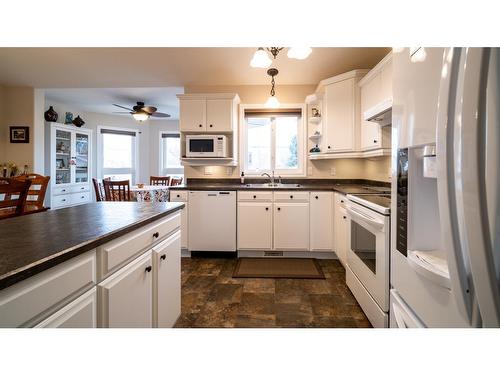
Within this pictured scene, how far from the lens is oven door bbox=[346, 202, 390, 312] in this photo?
154cm

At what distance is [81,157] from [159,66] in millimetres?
3667

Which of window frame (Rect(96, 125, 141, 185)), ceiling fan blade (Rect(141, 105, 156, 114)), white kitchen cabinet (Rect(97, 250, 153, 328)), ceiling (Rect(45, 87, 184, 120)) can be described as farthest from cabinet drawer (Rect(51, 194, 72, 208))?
white kitchen cabinet (Rect(97, 250, 153, 328))

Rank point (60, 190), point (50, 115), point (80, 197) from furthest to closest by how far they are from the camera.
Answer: point (80, 197) → point (60, 190) → point (50, 115)

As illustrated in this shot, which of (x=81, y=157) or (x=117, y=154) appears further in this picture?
(x=117, y=154)

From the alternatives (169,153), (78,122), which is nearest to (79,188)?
(78,122)

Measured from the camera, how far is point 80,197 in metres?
5.60

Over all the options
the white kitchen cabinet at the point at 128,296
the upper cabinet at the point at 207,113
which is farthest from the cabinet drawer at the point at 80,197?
the white kitchen cabinet at the point at 128,296

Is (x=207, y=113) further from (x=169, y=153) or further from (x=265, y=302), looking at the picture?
(x=169, y=153)

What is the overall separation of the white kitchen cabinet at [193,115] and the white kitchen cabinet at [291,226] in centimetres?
153

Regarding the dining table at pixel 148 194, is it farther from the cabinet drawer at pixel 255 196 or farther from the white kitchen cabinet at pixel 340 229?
the white kitchen cabinet at pixel 340 229
